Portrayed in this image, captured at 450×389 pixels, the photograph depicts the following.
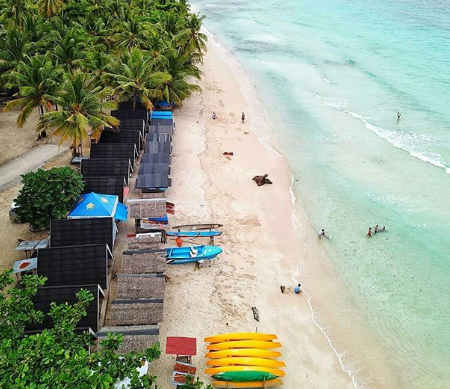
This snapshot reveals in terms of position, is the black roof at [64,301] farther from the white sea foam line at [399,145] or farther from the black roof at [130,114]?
the white sea foam line at [399,145]

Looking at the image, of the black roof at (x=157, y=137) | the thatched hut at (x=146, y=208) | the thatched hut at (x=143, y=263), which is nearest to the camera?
the thatched hut at (x=143, y=263)

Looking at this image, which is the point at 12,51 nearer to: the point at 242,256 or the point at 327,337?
the point at 242,256

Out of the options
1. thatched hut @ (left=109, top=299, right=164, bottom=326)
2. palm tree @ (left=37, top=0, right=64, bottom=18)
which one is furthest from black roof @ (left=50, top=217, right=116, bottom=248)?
palm tree @ (left=37, top=0, right=64, bottom=18)

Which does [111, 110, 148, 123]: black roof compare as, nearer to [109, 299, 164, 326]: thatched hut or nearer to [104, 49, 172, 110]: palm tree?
[104, 49, 172, 110]: palm tree

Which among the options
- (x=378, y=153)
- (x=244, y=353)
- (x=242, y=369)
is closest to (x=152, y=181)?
(x=244, y=353)

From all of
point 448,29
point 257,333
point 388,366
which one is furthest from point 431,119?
point 448,29

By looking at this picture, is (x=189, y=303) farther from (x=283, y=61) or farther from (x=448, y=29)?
(x=448, y=29)

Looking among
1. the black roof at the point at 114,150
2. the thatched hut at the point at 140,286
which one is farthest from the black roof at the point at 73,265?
the black roof at the point at 114,150
